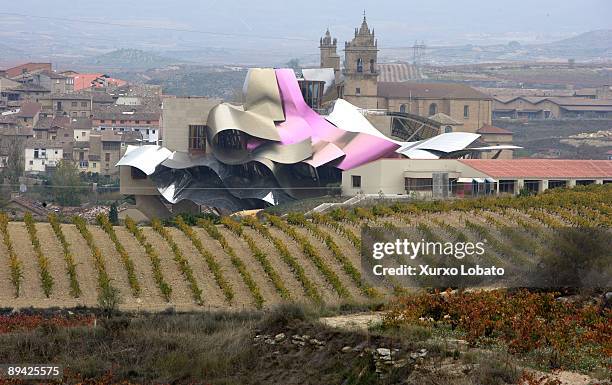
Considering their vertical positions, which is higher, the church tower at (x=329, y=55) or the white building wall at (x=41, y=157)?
the church tower at (x=329, y=55)

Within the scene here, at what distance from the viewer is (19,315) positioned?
1035 inches

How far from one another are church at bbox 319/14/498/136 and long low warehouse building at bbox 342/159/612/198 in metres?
34.2

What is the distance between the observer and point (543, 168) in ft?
184

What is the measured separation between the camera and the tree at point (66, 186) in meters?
69.6

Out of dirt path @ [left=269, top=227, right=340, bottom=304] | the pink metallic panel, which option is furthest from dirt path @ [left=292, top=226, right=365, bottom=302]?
the pink metallic panel

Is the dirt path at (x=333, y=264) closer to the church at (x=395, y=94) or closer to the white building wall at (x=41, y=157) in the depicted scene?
the church at (x=395, y=94)

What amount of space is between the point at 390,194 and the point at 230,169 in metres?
7.63

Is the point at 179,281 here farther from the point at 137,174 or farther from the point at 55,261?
the point at 137,174

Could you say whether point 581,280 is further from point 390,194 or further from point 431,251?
point 390,194

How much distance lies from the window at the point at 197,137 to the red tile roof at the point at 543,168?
10.2 meters

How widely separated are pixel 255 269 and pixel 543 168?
2582 cm

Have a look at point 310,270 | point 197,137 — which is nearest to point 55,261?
point 310,270

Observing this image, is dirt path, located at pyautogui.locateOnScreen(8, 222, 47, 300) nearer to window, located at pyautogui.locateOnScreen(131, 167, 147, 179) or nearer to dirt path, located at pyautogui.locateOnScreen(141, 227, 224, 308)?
dirt path, located at pyautogui.locateOnScreen(141, 227, 224, 308)

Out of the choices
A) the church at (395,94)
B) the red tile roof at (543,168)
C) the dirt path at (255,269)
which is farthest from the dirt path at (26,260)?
the church at (395,94)
